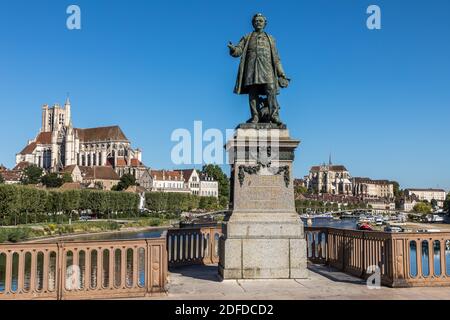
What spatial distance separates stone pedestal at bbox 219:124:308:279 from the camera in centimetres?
1048

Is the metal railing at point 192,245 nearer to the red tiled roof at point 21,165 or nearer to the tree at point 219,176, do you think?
the tree at point 219,176

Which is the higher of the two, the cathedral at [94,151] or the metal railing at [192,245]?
the cathedral at [94,151]

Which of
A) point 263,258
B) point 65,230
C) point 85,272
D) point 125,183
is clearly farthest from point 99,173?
point 85,272

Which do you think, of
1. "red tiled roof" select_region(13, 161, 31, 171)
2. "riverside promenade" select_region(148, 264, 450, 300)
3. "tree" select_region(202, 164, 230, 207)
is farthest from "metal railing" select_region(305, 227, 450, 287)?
"red tiled roof" select_region(13, 161, 31, 171)

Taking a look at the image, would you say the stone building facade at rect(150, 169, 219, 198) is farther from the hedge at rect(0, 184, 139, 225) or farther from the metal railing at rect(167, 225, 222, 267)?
the metal railing at rect(167, 225, 222, 267)

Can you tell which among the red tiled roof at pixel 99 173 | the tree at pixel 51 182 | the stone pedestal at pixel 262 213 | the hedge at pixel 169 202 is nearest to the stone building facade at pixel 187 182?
the red tiled roof at pixel 99 173

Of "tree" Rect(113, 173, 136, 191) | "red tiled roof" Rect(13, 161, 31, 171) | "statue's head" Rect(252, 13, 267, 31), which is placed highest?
"red tiled roof" Rect(13, 161, 31, 171)

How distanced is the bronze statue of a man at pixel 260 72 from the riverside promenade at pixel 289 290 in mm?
3573

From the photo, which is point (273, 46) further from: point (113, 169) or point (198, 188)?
point (113, 169)

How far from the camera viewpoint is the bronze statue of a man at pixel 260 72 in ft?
36.9

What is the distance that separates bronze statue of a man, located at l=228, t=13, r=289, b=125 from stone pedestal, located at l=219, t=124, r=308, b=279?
0.52m

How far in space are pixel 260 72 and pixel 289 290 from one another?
4.77 m

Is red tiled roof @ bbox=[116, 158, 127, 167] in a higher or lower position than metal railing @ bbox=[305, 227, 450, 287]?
higher
